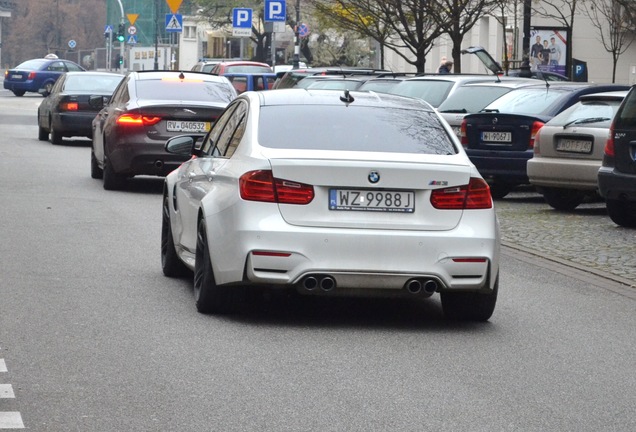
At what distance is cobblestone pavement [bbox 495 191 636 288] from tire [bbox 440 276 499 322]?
258 centimetres

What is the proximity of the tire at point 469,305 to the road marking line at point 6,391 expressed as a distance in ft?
10.2

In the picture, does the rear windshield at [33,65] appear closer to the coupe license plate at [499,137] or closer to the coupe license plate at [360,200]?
the coupe license plate at [499,137]

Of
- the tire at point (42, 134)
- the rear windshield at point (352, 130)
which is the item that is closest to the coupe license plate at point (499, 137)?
the rear windshield at point (352, 130)

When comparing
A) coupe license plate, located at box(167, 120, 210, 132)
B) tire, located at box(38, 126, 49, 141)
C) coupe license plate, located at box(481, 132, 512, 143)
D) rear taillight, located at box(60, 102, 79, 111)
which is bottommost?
tire, located at box(38, 126, 49, 141)

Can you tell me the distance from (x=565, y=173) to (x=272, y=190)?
356 inches

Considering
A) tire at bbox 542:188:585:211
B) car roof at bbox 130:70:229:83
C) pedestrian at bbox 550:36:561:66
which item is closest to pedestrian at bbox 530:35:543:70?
pedestrian at bbox 550:36:561:66

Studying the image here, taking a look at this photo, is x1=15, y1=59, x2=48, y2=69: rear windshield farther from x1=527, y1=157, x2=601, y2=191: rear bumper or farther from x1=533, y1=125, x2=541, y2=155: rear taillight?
x1=527, y1=157, x2=601, y2=191: rear bumper

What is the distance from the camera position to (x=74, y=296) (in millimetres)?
9594

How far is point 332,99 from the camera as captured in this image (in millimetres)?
9484

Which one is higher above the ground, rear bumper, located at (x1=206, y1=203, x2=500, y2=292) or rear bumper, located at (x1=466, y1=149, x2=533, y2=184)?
rear bumper, located at (x1=206, y1=203, x2=500, y2=292)

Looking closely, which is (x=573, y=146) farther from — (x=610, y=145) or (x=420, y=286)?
(x=420, y=286)

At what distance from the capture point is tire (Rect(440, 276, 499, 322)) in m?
9.03

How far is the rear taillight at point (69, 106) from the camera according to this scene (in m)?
28.0

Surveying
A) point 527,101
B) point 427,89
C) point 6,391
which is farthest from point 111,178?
point 6,391
